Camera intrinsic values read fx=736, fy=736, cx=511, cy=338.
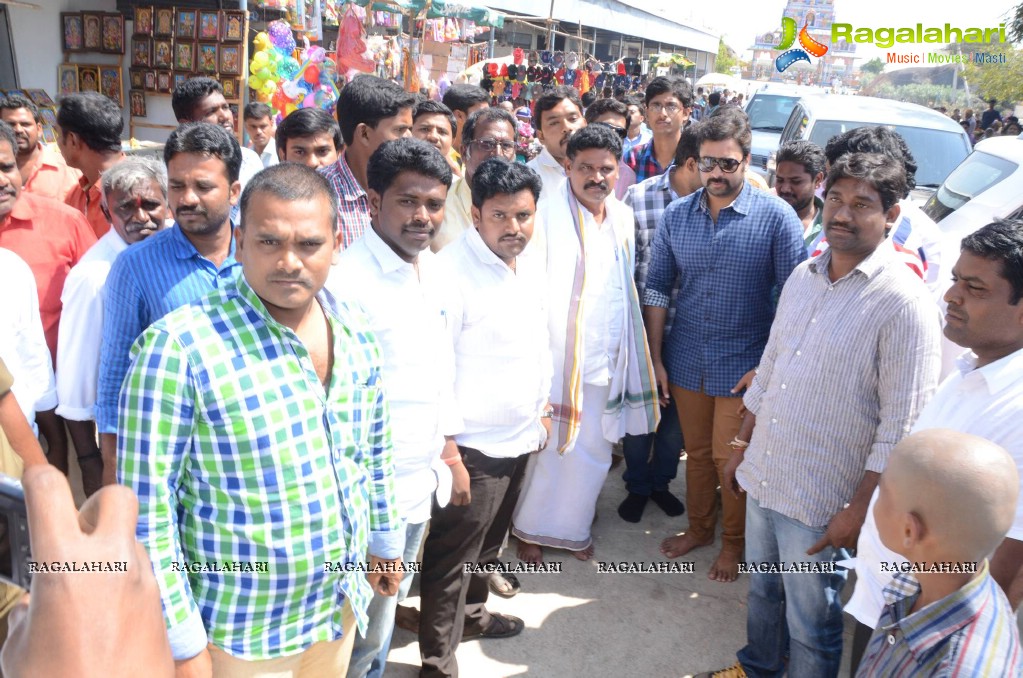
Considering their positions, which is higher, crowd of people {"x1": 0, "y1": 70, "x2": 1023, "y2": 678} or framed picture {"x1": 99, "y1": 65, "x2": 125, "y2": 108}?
framed picture {"x1": 99, "y1": 65, "x2": 125, "y2": 108}

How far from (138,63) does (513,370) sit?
688cm

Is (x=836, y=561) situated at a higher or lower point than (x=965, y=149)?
lower

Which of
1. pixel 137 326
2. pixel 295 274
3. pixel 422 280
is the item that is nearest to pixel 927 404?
pixel 422 280

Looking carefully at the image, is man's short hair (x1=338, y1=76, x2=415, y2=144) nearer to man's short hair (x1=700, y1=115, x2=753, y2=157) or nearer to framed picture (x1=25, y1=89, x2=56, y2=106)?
man's short hair (x1=700, y1=115, x2=753, y2=157)

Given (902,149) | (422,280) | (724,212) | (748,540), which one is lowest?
(748,540)

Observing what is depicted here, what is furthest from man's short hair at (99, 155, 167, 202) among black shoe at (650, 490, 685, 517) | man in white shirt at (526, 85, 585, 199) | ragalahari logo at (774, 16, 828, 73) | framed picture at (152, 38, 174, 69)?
ragalahari logo at (774, 16, 828, 73)

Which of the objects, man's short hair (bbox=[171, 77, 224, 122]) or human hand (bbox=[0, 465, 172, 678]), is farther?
man's short hair (bbox=[171, 77, 224, 122])

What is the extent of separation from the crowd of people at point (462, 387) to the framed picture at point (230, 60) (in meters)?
3.55

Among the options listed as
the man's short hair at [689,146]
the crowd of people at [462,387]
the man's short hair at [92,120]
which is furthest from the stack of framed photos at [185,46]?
the man's short hair at [689,146]

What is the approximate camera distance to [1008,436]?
1.74 meters

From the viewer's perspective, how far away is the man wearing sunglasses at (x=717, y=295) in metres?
3.21

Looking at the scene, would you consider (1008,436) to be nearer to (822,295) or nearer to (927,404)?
(927,404)

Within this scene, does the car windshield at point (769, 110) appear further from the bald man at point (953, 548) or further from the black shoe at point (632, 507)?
the bald man at point (953, 548)

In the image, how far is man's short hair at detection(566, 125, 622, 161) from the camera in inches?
127
